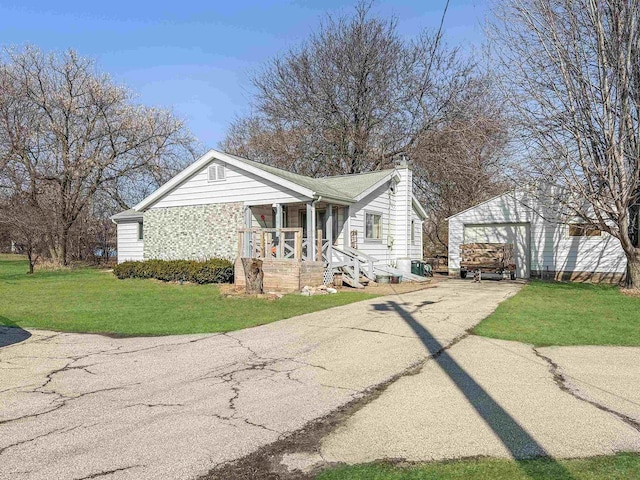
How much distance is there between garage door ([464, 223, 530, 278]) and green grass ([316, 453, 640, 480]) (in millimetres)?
16762

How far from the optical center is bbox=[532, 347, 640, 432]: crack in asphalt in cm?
388

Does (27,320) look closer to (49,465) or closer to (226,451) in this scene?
(49,465)

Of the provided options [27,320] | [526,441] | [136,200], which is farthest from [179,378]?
[136,200]

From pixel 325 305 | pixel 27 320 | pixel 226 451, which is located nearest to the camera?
pixel 226 451

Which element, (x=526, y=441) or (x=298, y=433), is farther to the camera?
(x=298, y=433)

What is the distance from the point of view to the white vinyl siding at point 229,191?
52.0 feet

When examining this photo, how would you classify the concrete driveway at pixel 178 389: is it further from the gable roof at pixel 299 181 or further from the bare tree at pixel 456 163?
the bare tree at pixel 456 163

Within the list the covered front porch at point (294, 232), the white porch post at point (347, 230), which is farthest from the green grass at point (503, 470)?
the white porch post at point (347, 230)

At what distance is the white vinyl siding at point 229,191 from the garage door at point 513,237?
29.8 ft

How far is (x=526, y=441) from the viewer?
135 inches

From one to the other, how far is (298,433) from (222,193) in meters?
14.3

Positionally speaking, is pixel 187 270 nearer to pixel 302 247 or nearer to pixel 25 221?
pixel 302 247

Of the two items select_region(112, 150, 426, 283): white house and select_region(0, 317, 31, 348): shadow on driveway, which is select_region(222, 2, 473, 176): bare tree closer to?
select_region(112, 150, 426, 283): white house

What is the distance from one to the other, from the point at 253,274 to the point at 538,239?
1227 centimetres
